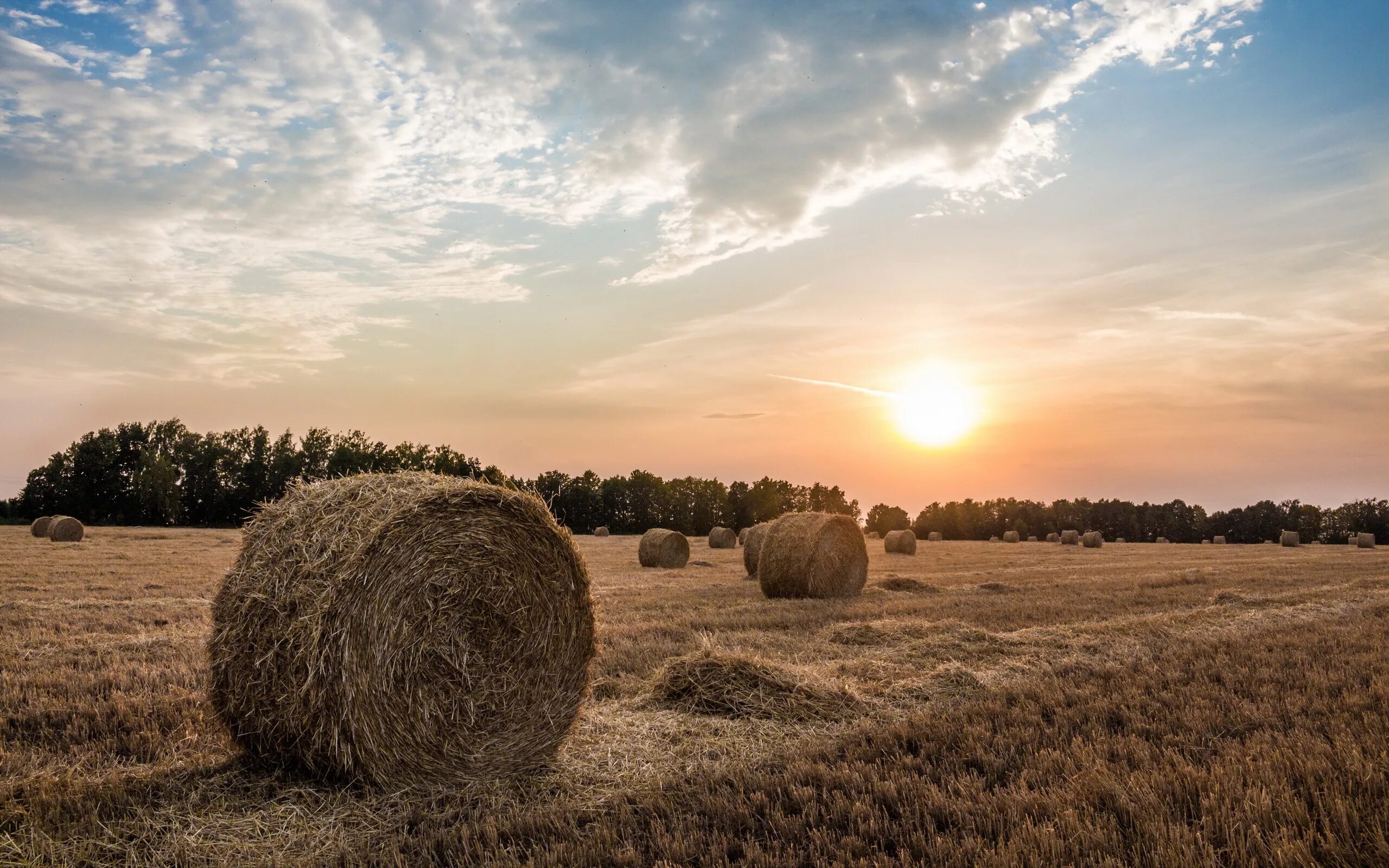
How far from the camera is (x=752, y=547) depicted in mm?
22719

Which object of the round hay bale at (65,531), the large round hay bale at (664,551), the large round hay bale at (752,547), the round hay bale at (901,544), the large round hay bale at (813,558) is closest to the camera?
the large round hay bale at (813,558)

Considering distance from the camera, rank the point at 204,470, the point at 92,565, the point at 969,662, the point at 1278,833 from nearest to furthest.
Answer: the point at 1278,833
the point at 969,662
the point at 92,565
the point at 204,470

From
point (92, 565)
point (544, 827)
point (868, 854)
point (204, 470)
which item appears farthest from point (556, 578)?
point (204, 470)

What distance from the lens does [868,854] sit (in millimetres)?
3979

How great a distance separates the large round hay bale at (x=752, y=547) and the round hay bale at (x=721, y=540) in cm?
1336

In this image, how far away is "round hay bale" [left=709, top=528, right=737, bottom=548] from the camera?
38.6 meters

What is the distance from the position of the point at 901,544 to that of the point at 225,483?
52.0 metres

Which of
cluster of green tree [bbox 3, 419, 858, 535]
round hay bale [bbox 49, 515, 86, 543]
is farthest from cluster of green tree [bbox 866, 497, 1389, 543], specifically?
round hay bale [bbox 49, 515, 86, 543]

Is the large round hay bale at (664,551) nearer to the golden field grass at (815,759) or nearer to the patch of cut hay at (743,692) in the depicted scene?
the golden field grass at (815,759)

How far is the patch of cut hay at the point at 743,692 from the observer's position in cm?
661

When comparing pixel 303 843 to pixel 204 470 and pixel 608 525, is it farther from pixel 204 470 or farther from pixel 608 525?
pixel 204 470

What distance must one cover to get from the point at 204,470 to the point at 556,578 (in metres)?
67.9

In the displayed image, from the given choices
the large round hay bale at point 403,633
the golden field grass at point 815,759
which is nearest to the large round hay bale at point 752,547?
the golden field grass at point 815,759

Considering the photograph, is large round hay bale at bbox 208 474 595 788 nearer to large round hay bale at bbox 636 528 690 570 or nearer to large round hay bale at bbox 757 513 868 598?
large round hay bale at bbox 757 513 868 598
